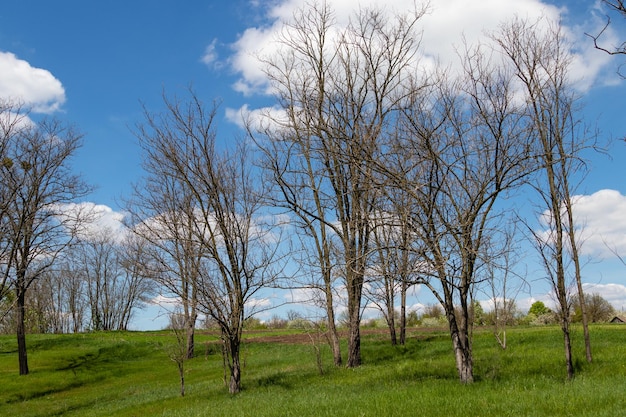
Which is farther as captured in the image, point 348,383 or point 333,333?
point 333,333

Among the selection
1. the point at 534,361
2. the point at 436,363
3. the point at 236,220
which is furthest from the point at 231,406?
the point at 534,361

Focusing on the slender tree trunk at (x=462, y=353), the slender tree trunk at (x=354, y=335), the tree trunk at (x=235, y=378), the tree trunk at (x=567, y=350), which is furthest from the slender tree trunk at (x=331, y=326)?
the tree trunk at (x=567, y=350)

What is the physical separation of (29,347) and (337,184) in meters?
28.3

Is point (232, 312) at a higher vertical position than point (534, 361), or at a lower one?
higher

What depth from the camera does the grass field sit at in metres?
10.2

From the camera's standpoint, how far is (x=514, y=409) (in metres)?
9.40

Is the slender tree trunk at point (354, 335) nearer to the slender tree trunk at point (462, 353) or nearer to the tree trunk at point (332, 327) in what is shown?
the tree trunk at point (332, 327)

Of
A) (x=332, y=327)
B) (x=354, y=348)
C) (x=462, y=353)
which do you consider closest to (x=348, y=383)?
(x=462, y=353)

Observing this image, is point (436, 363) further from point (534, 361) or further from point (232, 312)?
point (232, 312)

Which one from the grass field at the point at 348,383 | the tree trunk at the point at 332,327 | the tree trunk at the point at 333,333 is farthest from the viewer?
the tree trunk at the point at 333,333

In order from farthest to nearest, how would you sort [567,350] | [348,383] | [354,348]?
[354,348] < [348,383] < [567,350]

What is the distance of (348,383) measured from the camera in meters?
15.3

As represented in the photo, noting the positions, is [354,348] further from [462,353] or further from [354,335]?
[462,353]

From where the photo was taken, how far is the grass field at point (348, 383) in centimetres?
1023
